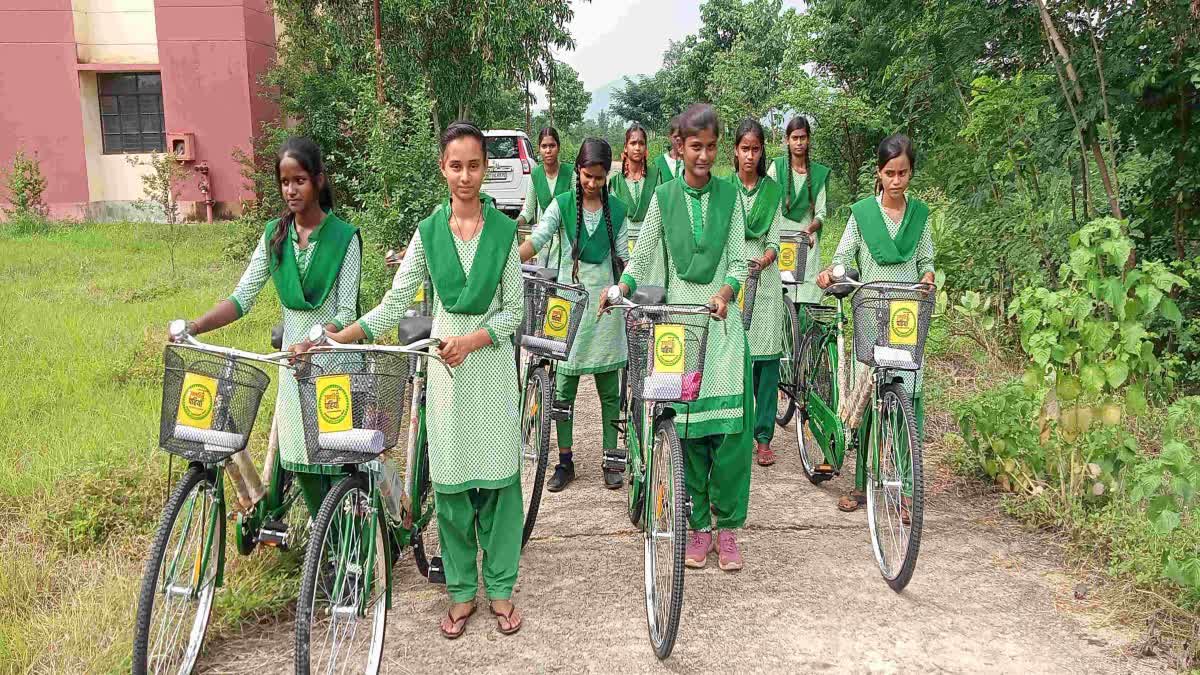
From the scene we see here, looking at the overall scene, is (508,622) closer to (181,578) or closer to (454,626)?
(454,626)

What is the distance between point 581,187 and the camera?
4.85 metres

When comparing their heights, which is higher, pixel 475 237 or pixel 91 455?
pixel 475 237

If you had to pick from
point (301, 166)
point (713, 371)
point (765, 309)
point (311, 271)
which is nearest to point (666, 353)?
point (713, 371)

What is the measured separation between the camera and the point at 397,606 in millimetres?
3719

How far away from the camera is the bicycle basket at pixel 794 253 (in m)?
5.71

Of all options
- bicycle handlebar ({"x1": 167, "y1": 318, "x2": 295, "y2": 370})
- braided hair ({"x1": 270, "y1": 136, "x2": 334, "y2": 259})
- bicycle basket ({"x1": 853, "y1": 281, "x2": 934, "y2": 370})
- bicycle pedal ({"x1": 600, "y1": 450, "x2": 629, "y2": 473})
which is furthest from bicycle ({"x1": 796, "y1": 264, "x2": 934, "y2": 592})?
bicycle handlebar ({"x1": 167, "y1": 318, "x2": 295, "y2": 370})

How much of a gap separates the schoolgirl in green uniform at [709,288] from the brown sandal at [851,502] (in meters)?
0.99

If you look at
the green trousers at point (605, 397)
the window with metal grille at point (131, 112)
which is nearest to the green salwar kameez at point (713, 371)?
the green trousers at point (605, 397)

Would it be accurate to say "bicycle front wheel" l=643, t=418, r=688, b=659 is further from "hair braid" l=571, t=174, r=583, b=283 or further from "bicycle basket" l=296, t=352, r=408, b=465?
"hair braid" l=571, t=174, r=583, b=283

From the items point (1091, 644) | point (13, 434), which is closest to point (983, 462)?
point (1091, 644)

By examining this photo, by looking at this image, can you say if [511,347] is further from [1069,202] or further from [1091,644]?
[1069,202]

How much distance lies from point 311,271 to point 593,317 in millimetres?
1904

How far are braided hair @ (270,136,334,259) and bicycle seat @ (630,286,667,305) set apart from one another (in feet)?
3.87

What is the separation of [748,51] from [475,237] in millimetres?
28767
